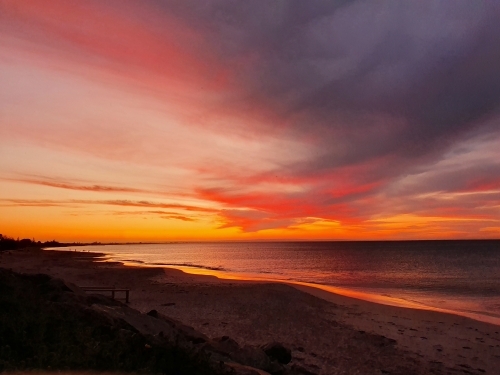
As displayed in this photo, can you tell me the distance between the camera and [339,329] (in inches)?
842

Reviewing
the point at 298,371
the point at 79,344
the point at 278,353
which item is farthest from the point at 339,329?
the point at 79,344

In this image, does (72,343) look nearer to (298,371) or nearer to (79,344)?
(79,344)

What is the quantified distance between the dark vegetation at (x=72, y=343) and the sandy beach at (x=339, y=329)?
6663 millimetres

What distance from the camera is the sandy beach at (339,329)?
16.0m

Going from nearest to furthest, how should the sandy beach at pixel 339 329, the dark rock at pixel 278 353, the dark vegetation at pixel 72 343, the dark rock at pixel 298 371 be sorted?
the dark vegetation at pixel 72 343 < the dark rock at pixel 298 371 < the dark rock at pixel 278 353 < the sandy beach at pixel 339 329

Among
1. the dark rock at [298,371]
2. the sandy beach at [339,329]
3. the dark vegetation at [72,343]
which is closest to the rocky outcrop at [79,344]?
the dark vegetation at [72,343]

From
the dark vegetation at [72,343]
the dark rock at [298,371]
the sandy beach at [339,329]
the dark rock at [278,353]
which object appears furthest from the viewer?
the sandy beach at [339,329]

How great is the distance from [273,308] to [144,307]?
8537 mm

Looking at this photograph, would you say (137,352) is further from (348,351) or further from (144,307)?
(144,307)

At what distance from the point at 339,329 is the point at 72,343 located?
52.8 ft

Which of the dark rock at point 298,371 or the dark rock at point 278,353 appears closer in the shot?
the dark rock at point 298,371

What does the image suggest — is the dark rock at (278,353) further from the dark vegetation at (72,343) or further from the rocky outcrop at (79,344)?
the dark vegetation at (72,343)

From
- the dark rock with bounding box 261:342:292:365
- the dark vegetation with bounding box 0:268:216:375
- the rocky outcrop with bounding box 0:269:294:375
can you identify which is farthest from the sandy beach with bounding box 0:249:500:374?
the dark vegetation with bounding box 0:268:216:375

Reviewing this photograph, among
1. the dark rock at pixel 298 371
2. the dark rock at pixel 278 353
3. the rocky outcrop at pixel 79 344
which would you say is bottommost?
the dark rock at pixel 298 371
